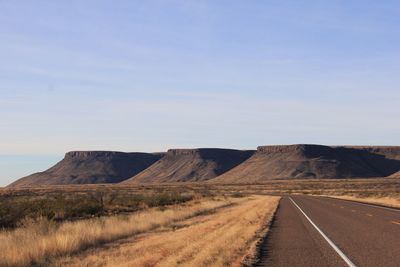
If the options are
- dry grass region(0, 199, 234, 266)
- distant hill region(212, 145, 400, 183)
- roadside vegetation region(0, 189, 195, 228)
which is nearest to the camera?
dry grass region(0, 199, 234, 266)

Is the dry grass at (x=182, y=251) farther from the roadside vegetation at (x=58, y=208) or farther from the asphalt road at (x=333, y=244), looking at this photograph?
the roadside vegetation at (x=58, y=208)

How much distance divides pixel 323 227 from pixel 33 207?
1438cm

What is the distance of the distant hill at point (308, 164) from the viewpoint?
173 m

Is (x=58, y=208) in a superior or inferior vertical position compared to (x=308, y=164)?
inferior

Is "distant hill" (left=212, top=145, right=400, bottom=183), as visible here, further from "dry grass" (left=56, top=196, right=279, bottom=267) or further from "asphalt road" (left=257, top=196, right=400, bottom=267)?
"dry grass" (left=56, top=196, right=279, bottom=267)

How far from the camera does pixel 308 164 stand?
583ft

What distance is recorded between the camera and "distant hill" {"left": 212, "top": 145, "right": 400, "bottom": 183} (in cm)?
17288

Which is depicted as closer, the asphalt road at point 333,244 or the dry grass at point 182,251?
the asphalt road at point 333,244

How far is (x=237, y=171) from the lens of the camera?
185 m

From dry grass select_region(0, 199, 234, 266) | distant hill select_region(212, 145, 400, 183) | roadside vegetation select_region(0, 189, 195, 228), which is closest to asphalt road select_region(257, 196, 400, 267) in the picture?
dry grass select_region(0, 199, 234, 266)

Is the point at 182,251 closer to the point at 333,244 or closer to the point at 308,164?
the point at 333,244

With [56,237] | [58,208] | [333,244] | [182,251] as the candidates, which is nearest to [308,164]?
[58,208]

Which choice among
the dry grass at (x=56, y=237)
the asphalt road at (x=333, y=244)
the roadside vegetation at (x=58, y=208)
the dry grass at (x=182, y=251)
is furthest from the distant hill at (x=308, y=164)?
the dry grass at (x=182, y=251)

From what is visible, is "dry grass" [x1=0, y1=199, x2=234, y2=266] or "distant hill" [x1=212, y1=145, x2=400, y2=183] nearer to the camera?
"dry grass" [x1=0, y1=199, x2=234, y2=266]
